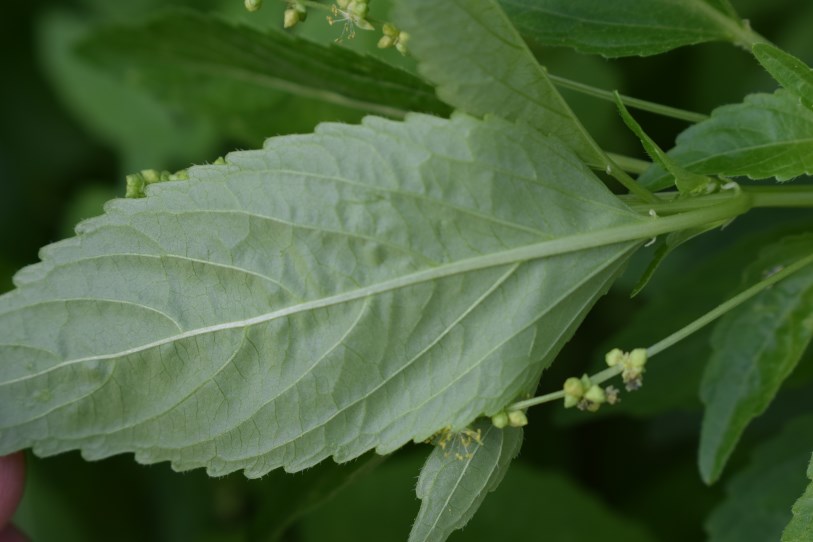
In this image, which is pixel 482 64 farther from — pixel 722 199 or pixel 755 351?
pixel 755 351

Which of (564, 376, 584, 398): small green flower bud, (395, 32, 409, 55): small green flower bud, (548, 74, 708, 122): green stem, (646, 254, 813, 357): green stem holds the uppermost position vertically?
(395, 32, 409, 55): small green flower bud

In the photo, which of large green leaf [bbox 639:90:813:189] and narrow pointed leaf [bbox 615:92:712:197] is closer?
narrow pointed leaf [bbox 615:92:712:197]

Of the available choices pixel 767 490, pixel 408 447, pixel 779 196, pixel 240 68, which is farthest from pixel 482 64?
pixel 408 447

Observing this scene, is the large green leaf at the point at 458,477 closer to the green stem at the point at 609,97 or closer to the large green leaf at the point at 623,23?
the green stem at the point at 609,97

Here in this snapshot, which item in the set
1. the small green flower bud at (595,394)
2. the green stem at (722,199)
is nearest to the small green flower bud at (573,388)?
the small green flower bud at (595,394)

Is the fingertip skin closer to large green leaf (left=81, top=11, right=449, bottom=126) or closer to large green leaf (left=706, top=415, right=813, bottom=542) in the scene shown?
large green leaf (left=81, top=11, right=449, bottom=126)

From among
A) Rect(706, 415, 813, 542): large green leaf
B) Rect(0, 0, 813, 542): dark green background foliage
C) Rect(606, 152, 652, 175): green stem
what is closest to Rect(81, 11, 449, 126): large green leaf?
Rect(0, 0, 813, 542): dark green background foliage

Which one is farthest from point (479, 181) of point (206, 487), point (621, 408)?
point (206, 487)
